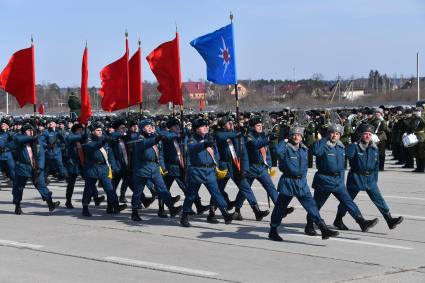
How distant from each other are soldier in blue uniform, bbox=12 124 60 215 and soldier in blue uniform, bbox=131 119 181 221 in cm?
185

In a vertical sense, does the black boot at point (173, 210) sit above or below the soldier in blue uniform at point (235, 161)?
below

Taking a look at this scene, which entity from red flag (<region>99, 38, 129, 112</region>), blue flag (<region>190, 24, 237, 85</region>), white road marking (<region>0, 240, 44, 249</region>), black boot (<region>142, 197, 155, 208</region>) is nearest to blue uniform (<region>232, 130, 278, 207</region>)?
blue flag (<region>190, 24, 237, 85</region>)

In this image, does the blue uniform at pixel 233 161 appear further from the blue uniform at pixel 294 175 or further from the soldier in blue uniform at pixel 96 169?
the blue uniform at pixel 294 175

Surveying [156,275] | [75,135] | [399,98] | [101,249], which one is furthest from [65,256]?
[399,98]

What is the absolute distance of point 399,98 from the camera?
92312mm

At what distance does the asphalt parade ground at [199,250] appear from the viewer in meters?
9.62

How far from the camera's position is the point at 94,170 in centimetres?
1501

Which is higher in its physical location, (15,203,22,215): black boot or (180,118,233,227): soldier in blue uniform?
(180,118,233,227): soldier in blue uniform

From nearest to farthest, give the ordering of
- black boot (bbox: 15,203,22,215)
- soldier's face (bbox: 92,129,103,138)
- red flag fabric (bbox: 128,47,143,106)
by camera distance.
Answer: soldier's face (bbox: 92,129,103,138) → black boot (bbox: 15,203,22,215) → red flag fabric (bbox: 128,47,143,106)

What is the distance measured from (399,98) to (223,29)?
80.0 meters

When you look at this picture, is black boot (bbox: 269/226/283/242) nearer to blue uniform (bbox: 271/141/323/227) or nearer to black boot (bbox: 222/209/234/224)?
blue uniform (bbox: 271/141/323/227)

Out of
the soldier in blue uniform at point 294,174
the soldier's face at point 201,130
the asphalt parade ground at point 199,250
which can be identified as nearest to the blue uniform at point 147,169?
the asphalt parade ground at point 199,250

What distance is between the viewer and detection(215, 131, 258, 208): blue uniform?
14.0 m

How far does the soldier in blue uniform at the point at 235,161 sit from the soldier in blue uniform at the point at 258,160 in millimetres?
99
